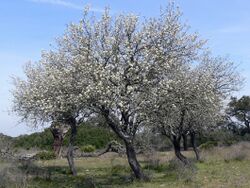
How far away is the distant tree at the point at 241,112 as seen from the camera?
70.6 metres

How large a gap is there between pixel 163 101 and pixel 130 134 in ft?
8.44

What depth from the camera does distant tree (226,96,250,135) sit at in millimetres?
70625

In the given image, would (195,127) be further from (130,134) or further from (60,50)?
(60,50)

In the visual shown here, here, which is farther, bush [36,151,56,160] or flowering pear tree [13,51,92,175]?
bush [36,151,56,160]

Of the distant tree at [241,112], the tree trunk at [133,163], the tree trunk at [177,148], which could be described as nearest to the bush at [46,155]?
the tree trunk at [177,148]

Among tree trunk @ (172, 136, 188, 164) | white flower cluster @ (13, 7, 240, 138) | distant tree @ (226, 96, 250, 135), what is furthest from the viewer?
distant tree @ (226, 96, 250, 135)

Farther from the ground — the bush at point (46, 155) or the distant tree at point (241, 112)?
the distant tree at point (241, 112)

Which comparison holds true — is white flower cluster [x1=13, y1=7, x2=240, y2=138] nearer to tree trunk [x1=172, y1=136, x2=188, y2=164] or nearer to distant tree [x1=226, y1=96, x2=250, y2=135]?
tree trunk [x1=172, y1=136, x2=188, y2=164]

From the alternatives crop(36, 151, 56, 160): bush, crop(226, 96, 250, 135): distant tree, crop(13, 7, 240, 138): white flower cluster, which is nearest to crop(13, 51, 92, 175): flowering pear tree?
crop(13, 7, 240, 138): white flower cluster

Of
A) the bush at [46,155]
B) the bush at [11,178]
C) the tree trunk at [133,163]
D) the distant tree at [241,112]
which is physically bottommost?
the bush at [11,178]

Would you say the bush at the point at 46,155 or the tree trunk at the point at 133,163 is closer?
the tree trunk at the point at 133,163

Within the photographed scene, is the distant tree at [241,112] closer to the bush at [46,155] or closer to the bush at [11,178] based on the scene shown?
the bush at [46,155]

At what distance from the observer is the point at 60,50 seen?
70.2 feet

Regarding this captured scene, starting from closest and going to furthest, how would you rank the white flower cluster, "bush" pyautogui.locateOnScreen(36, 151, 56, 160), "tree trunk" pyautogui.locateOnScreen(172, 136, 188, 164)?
the white flower cluster → "tree trunk" pyautogui.locateOnScreen(172, 136, 188, 164) → "bush" pyautogui.locateOnScreen(36, 151, 56, 160)
